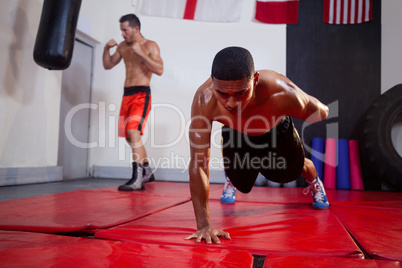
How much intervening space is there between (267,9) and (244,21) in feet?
1.18

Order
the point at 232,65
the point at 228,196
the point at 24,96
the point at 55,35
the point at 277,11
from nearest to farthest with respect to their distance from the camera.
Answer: the point at 232,65
the point at 228,196
the point at 55,35
the point at 24,96
the point at 277,11

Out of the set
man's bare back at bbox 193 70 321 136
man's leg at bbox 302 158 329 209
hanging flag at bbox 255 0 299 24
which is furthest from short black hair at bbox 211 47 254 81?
hanging flag at bbox 255 0 299 24

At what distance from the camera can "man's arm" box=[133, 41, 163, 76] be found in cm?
330

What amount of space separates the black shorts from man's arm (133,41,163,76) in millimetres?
1750

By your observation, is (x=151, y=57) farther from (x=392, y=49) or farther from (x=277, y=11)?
(x=392, y=49)

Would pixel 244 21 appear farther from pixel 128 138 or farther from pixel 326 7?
pixel 128 138

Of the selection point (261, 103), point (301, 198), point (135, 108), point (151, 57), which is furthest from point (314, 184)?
point (151, 57)

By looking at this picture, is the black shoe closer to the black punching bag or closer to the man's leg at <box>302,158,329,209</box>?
the black punching bag

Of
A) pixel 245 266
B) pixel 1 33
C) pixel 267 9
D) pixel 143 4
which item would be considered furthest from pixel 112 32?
pixel 245 266

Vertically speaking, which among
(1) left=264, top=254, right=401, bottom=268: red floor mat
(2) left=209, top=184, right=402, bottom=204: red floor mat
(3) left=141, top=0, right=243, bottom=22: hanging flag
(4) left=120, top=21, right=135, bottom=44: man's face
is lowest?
(2) left=209, top=184, right=402, bottom=204: red floor mat

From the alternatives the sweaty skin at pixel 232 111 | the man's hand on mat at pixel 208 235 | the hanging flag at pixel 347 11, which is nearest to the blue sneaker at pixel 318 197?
the sweaty skin at pixel 232 111

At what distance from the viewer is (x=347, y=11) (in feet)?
13.6

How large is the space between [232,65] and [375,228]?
3.72ft

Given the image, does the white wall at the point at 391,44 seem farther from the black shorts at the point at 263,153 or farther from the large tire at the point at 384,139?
the black shorts at the point at 263,153
